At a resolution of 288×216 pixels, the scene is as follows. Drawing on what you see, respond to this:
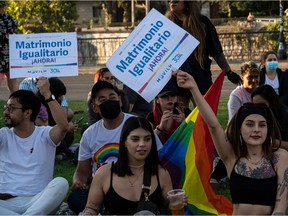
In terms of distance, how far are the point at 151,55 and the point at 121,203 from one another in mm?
1271

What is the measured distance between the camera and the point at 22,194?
18.9 feet

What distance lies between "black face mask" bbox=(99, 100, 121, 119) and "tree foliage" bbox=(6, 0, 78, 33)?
1997 centimetres

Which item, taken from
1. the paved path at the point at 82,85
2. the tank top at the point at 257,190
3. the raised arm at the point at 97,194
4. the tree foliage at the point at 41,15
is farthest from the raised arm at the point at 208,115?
the tree foliage at the point at 41,15

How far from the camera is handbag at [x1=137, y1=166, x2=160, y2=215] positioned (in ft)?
16.2

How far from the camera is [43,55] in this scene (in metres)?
6.07

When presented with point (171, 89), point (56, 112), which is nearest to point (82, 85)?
point (171, 89)

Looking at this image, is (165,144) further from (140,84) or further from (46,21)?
(46,21)

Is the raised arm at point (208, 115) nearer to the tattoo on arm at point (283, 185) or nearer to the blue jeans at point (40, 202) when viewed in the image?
the tattoo on arm at point (283, 185)

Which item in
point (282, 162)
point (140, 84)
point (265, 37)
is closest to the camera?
point (282, 162)

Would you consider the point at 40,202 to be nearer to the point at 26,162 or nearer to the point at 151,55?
the point at 26,162

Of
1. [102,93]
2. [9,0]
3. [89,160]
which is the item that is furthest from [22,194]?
[9,0]

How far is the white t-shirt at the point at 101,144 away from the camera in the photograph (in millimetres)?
5863

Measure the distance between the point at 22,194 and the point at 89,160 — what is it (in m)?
0.63

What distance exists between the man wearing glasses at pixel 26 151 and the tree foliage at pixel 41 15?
19834 mm
